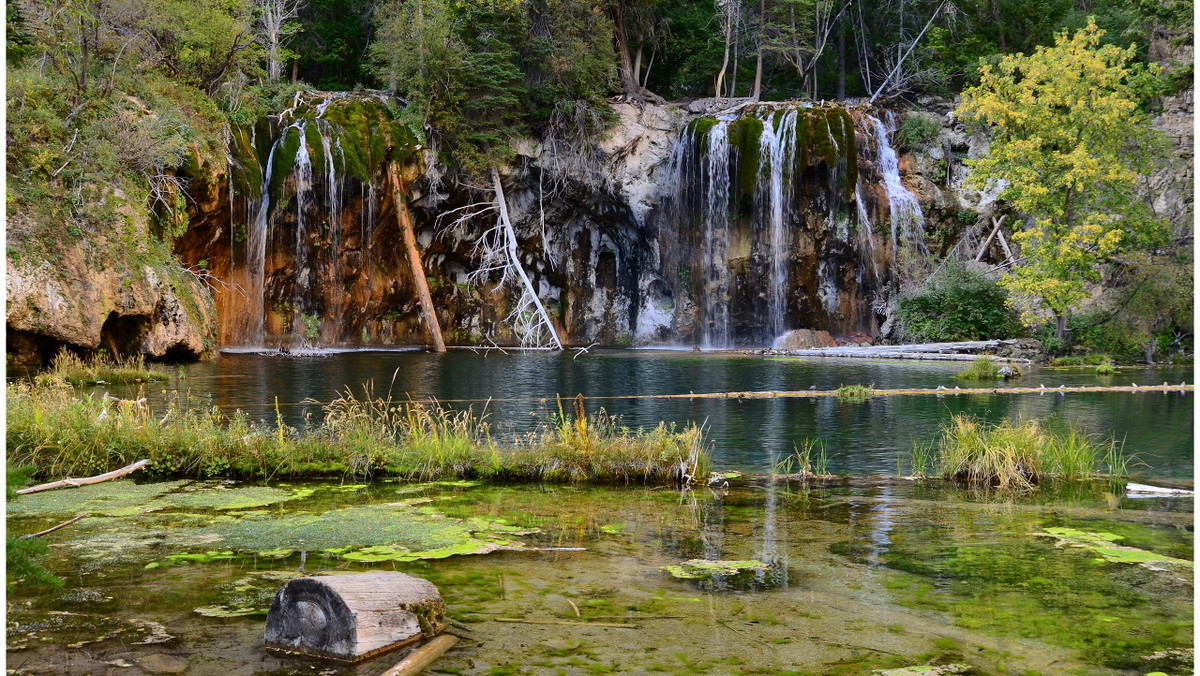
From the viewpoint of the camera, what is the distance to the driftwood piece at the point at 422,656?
4.35 metres

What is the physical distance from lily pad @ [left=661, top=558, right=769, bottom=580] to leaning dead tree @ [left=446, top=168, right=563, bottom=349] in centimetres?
2482

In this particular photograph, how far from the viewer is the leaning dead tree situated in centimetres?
3183

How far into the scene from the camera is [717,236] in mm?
34156

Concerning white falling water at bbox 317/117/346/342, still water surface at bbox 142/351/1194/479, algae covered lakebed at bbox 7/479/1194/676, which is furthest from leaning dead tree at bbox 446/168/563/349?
algae covered lakebed at bbox 7/479/1194/676

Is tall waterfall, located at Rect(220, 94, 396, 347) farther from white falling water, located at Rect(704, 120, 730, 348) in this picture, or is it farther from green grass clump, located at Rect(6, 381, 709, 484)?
green grass clump, located at Rect(6, 381, 709, 484)

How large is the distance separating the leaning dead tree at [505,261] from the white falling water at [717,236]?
5942 millimetres

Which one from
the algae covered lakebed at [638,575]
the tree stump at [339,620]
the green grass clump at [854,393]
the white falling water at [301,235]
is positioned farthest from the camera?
the white falling water at [301,235]

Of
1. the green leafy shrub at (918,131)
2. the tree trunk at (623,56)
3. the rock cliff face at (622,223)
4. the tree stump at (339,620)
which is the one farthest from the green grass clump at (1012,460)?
the tree trunk at (623,56)

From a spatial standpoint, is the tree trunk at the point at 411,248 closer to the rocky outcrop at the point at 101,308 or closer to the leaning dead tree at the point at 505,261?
the leaning dead tree at the point at 505,261

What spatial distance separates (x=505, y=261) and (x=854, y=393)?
1968cm

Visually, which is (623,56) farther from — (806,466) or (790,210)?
(806,466)

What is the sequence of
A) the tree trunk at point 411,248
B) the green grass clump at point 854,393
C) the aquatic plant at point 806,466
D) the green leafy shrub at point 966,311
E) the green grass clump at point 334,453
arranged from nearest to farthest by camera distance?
the green grass clump at point 334,453, the aquatic plant at point 806,466, the green grass clump at point 854,393, the green leafy shrub at point 966,311, the tree trunk at point 411,248

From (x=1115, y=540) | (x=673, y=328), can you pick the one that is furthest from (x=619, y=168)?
(x=1115, y=540)

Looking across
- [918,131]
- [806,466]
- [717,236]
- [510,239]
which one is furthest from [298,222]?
[806,466]
